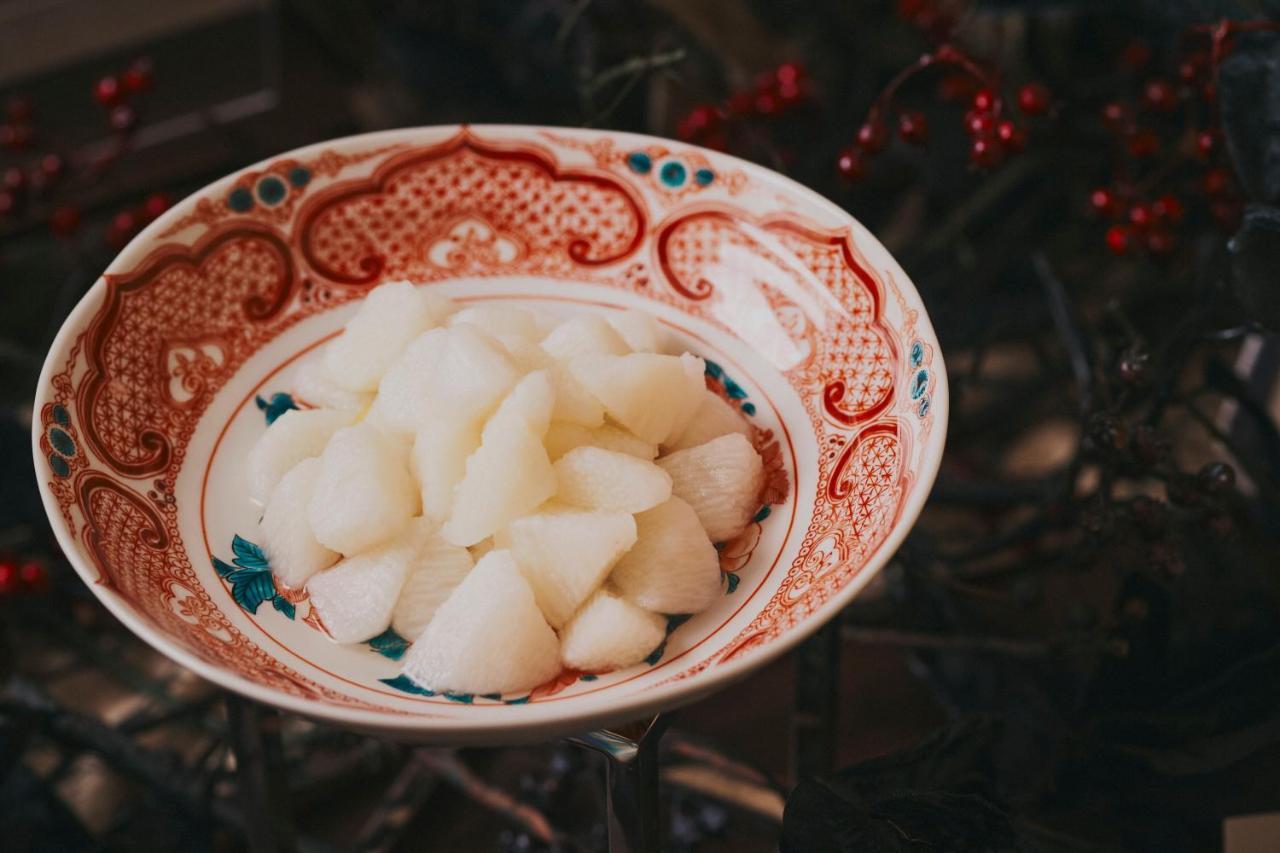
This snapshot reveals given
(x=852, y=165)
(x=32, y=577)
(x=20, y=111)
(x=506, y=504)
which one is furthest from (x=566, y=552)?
(x=20, y=111)

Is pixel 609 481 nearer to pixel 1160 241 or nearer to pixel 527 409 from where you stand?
pixel 527 409

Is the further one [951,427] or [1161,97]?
[951,427]

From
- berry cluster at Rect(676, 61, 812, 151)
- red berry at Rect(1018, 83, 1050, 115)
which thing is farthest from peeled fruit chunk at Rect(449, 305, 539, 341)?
red berry at Rect(1018, 83, 1050, 115)

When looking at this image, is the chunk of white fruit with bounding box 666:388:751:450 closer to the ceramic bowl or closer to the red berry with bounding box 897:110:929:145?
the ceramic bowl

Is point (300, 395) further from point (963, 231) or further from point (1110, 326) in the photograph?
point (1110, 326)

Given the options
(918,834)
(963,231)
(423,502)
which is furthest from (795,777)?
(963,231)

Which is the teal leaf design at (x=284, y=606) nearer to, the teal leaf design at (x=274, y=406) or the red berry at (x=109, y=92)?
the teal leaf design at (x=274, y=406)
